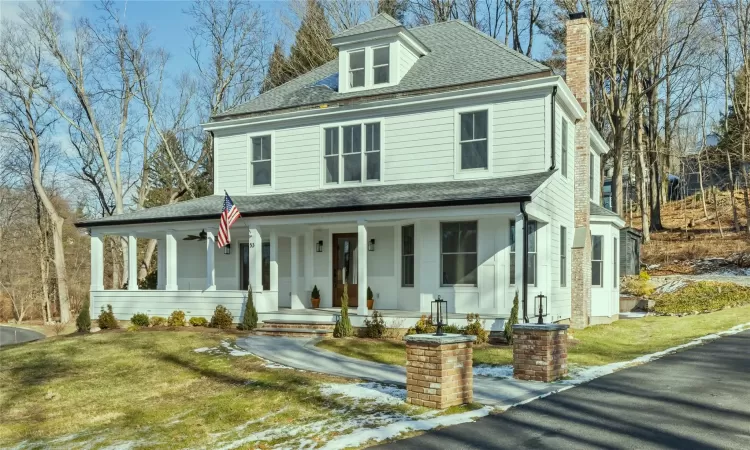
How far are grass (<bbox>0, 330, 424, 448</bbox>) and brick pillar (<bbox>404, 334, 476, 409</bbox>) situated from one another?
293 millimetres

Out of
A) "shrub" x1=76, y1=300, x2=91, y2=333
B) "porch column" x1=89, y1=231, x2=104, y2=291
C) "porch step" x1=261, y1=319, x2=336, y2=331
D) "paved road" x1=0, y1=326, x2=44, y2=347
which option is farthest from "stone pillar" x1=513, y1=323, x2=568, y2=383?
"paved road" x1=0, y1=326, x2=44, y2=347

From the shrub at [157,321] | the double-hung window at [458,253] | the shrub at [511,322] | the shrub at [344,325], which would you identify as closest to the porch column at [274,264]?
the shrub at [157,321]

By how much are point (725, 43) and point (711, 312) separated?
66.9ft

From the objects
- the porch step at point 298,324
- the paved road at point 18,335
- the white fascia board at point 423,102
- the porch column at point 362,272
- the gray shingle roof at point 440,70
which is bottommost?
the paved road at point 18,335

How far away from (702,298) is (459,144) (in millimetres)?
12415

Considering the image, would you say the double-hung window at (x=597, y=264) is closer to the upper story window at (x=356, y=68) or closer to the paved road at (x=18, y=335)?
the upper story window at (x=356, y=68)

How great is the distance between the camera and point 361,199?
1703cm

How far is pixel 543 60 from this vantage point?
35.5 metres

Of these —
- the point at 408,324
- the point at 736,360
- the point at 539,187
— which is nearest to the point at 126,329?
the point at 408,324

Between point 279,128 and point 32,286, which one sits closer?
point 279,128

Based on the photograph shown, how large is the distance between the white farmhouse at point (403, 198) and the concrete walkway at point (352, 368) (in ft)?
6.85

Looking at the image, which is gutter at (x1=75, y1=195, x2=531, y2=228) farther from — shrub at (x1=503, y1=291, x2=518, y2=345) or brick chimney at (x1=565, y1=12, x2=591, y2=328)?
brick chimney at (x1=565, y1=12, x2=591, y2=328)

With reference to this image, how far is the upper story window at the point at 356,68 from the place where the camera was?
64.6 feet

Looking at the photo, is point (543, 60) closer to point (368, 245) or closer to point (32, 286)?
point (368, 245)
